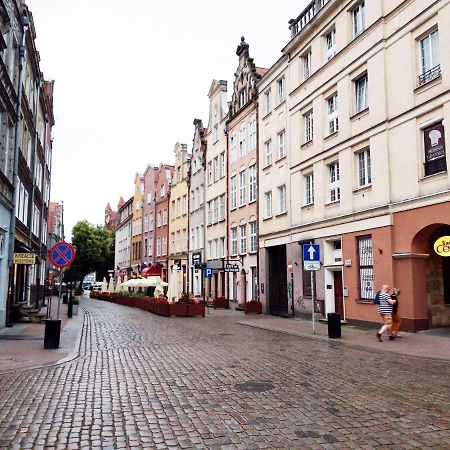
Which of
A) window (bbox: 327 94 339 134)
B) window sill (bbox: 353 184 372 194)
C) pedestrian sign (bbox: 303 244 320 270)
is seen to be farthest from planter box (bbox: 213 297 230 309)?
pedestrian sign (bbox: 303 244 320 270)

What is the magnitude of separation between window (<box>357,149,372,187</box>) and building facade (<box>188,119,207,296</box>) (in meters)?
23.1

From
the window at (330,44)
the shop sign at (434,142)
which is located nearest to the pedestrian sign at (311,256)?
the shop sign at (434,142)

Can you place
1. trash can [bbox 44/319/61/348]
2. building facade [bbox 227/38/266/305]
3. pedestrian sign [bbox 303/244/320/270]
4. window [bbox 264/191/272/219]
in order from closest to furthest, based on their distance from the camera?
1. trash can [bbox 44/319/61/348]
2. pedestrian sign [bbox 303/244/320/270]
3. window [bbox 264/191/272/219]
4. building facade [bbox 227/38/266/305]

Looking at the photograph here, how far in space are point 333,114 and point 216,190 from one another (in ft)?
59.8

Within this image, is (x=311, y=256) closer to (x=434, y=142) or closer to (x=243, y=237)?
(x=434, y=142)

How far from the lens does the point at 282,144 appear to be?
28.5 meters

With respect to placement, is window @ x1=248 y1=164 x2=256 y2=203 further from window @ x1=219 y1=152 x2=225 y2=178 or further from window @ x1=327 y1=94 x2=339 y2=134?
window @ x1=327 y1=94 x2=339 y2=134

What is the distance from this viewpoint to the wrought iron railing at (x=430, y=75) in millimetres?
16875

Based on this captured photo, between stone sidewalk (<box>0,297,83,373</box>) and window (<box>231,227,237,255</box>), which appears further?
window (<box>231,227,237,255</box>)

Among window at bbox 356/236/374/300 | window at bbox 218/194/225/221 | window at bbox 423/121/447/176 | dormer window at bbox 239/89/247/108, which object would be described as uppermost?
dormer window at bbox 239/89/247/108

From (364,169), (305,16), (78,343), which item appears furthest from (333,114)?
(78,343)

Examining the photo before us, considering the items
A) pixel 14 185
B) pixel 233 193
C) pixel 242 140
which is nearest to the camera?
pixel 14 185

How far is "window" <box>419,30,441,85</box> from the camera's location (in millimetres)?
17094

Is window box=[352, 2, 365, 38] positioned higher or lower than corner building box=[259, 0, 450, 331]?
higher
